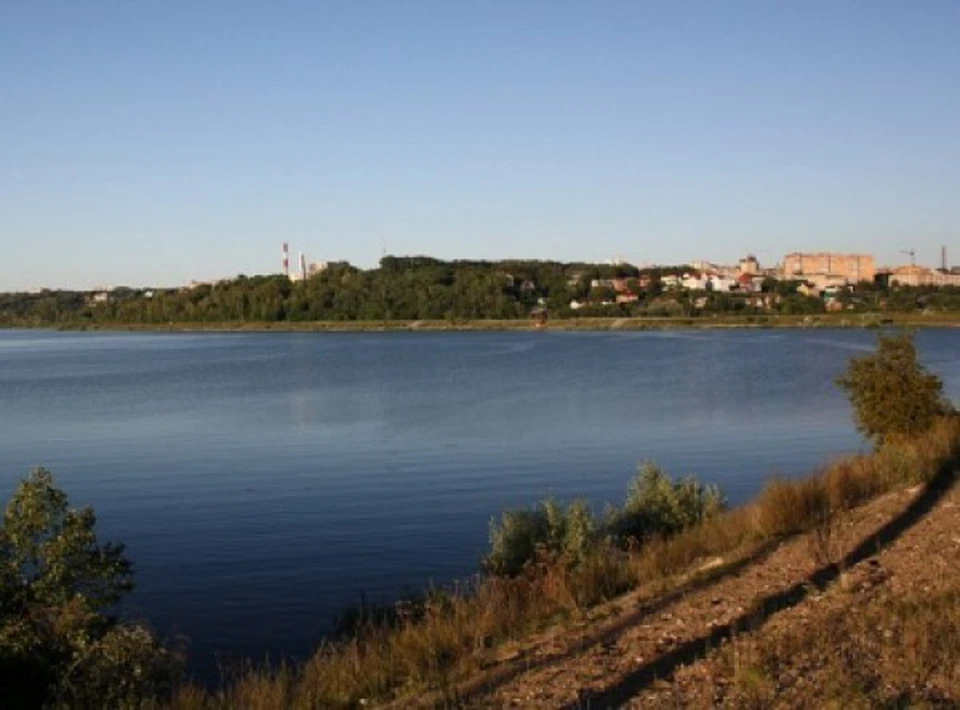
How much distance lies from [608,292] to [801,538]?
17393 cm

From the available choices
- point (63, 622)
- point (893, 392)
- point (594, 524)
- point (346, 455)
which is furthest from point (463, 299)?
point (63, 622)

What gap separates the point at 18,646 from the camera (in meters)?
9.54

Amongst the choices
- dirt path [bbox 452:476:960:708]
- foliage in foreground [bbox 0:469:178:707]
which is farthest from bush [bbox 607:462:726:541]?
foliage in foreground [bbox 0:469:178:707]

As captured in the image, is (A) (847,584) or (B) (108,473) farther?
(B) (108,473)

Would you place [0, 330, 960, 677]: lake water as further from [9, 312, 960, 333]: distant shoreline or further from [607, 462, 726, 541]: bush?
[9, 312, 960, 333]: distant shoreline

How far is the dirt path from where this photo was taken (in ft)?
24.6

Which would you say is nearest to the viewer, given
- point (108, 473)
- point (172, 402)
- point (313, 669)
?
point (313, 669)

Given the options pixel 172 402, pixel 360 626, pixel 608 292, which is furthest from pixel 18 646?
pixel 608 292

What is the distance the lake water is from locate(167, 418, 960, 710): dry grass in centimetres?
296

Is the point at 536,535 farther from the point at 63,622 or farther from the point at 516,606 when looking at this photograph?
the point at 63,622

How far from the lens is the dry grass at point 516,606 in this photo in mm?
8695

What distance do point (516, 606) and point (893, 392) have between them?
13.1 metres

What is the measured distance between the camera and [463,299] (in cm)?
17088

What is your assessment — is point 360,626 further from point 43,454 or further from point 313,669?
point 43,454
